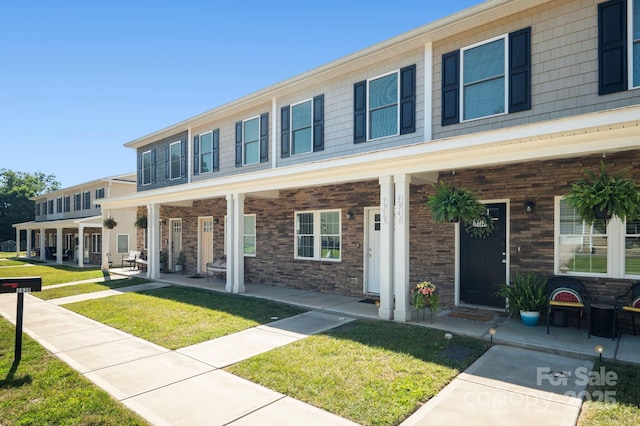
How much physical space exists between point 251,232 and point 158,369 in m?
8.02

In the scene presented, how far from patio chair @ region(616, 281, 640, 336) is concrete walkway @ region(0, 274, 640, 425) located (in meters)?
0.42

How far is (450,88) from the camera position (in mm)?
7875

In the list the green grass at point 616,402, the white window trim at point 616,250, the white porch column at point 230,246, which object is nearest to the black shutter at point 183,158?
the white porch column at point 230,246

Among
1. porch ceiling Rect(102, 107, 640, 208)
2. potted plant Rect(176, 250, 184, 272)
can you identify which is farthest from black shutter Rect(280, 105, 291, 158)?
potted plant Rect(176, 250, 184, 272)

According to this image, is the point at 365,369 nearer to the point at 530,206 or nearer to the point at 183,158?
the point at 530,206

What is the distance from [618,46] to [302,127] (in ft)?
23.0

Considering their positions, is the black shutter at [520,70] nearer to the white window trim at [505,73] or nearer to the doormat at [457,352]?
the white window trim at [505,73]

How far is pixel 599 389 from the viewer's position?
419 centimetres

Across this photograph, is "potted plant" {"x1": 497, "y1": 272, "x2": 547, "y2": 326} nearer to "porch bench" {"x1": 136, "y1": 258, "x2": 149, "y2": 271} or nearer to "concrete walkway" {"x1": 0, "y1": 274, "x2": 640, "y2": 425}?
"concrete walkway" {"x1": 0, "y1": 274, "x2": 640, "y2": 425}

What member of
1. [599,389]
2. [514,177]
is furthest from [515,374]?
[514,177]

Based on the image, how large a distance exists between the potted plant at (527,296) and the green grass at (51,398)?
6.14 m

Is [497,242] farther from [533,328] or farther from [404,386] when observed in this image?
[404,386]

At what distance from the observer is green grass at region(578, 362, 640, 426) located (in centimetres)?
352

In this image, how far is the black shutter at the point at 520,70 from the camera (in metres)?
6.97
